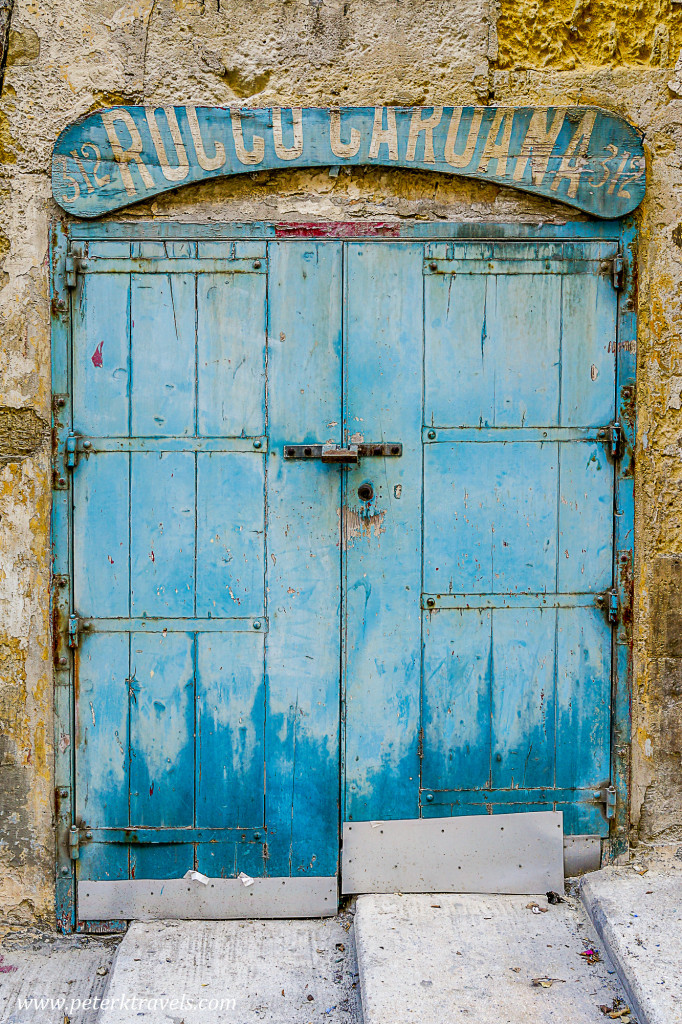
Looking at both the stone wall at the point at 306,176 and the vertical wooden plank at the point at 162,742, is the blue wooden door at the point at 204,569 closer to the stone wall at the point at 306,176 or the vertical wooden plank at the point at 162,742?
the vertical wooden plank at the point at 162,742

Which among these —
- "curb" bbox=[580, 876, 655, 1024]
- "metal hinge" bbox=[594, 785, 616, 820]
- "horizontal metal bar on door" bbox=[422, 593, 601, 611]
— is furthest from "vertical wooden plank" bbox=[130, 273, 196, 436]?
"curb" bbox=[580, 876, 655, 1024]

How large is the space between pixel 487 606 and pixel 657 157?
63.6 inches

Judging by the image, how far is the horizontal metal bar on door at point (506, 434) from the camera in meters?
2.60

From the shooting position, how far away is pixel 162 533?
2.58m

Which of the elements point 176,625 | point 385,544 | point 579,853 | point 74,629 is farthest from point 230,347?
point 579,853

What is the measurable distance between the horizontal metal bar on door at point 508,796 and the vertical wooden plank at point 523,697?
30mm

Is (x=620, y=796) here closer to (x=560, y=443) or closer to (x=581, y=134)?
(x=560, y=443)

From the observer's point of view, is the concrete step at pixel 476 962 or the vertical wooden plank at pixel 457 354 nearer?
the concrete step at pixel 476 962

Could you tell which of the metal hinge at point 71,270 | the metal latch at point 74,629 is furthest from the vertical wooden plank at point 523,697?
the metal hinge at point 71,270

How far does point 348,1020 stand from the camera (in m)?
2.18

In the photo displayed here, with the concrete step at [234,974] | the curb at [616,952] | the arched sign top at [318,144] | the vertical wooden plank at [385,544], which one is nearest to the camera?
the curb at [616,952]

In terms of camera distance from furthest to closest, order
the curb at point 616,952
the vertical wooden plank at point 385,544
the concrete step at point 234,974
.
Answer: the vertical wooden plank at point 385,544, the concrete step at point 234,974, the curb at point 616,952

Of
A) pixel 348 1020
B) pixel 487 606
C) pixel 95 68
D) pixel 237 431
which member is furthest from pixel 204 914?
pixel 95 68

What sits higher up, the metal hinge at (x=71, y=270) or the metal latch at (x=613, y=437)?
the metal hinge at (x=71, y=270)
